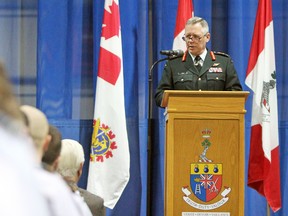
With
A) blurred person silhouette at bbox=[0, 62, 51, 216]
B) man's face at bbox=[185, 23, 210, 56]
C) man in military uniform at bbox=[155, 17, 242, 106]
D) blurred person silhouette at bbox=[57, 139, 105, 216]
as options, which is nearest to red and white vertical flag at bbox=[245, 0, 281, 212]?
man in military uniform at bbox=[155, 17, 242, 106]

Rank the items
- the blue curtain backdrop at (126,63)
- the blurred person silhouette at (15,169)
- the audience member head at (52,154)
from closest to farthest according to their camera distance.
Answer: the blurred person silhouette at (15,169)
the audience member head at (52,154)
the blue curtain backdrop at (126,63)

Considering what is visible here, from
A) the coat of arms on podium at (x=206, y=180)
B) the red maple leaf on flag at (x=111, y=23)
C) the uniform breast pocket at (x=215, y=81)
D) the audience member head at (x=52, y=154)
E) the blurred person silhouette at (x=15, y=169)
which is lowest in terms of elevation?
the coat of arms on podium at (x=206, y=180)

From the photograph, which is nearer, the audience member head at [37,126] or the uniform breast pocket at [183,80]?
the audience member head at [37,126]

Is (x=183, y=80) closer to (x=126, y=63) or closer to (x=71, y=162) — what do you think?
(x=126, y=63)

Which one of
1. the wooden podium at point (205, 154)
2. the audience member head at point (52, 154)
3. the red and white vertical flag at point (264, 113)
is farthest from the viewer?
the red and white vertical flag at point (264, 113)

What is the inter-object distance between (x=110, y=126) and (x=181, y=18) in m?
1.22

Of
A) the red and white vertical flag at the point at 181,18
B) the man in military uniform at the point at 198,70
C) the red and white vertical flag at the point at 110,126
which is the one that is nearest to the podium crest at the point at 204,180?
the man in military uniform at the point at 198,70

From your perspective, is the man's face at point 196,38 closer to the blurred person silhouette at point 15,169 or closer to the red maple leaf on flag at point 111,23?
the red maple leaf on flag at point 111,23

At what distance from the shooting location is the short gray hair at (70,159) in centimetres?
236

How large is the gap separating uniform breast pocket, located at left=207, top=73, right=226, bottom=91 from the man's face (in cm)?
23

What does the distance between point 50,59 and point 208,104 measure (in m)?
2.36

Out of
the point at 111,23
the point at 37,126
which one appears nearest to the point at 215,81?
the point at 111,23

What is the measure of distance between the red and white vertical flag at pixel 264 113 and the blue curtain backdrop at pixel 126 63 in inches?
15.3

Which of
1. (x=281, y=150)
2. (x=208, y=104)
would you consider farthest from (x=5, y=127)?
(x=281, y=150)
